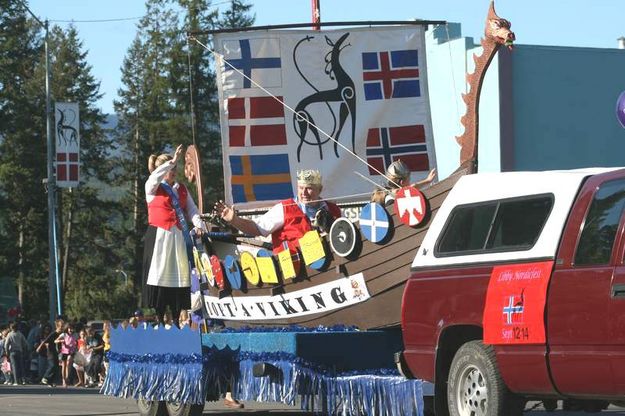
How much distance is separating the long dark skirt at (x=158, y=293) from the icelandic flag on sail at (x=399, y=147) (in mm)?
5124

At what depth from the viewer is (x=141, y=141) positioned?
2798 inches

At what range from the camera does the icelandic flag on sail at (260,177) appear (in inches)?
678

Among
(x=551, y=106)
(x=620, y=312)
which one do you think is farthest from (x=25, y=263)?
(x=620, y=312)

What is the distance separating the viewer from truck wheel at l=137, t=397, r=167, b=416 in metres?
12.6

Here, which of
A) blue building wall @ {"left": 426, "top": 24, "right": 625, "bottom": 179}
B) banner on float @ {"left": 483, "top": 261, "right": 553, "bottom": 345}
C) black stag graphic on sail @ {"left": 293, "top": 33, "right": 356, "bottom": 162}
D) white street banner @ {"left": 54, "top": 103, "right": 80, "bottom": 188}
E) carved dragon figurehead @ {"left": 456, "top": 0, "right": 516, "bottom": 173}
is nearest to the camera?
banner on float @ {"left": 483, "top": 261, "right": 553, "bottom": 345}

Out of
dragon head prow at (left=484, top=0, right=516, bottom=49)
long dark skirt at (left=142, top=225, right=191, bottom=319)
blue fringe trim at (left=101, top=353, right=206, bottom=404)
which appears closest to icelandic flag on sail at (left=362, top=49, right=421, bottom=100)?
long dark skirt at (left=142, top=225, right=191, bottom=319)

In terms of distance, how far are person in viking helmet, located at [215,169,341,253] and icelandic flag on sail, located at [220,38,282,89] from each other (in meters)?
6.02

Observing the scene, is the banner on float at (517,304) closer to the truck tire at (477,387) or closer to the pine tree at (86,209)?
the truck tire at (477,387)

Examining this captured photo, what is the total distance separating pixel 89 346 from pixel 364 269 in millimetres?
18050

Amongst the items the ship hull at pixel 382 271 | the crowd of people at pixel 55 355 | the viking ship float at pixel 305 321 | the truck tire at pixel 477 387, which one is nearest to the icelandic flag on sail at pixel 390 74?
the viking ship float at pixel 305 321

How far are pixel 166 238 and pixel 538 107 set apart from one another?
76.9 feet

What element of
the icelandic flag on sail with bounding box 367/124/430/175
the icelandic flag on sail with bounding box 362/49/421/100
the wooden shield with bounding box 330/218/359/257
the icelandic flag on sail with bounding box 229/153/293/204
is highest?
the icelandic flag on sail with bounding box 362/49/421/100

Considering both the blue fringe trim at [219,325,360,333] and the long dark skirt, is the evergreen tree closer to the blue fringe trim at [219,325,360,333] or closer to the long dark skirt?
the long dark skirt

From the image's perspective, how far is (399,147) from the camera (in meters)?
17.6
